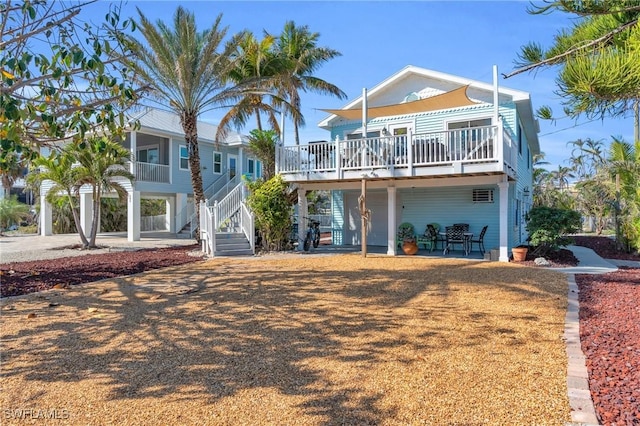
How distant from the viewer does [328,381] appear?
3.59 metres

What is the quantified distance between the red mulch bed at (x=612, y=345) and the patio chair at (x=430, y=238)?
616 cm

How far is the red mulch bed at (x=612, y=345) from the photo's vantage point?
3078 millimetres

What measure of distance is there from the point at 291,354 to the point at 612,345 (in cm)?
341

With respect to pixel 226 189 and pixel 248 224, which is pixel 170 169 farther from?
pixel 248 224

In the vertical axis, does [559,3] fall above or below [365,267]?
above

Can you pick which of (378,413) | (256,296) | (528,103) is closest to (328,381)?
(378,413)

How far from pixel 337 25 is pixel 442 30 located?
8.14 ft

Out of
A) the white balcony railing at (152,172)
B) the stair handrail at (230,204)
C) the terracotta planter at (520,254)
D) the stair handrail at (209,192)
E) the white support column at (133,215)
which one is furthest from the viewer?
the stair handrail at (209,192)

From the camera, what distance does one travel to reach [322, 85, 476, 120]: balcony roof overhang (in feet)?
41.0

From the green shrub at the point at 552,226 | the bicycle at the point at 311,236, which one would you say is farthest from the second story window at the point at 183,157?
the green shrub at the point at 552,226

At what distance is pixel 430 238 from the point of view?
1441 centimetres

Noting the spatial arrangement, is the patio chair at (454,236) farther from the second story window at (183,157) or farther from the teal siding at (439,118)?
the second story window at (183,157)

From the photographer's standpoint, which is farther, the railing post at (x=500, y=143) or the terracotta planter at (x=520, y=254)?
the terracotta planter at (x=520, y=254)

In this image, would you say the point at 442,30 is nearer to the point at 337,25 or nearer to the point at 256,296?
the point at 337,25
